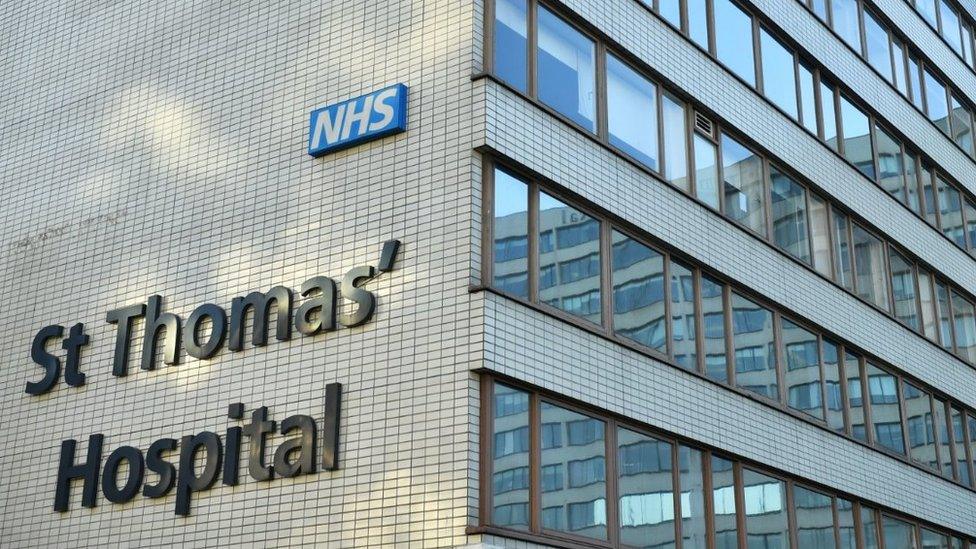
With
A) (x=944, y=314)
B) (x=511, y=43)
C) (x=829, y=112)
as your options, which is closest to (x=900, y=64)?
(x=829, y=112)

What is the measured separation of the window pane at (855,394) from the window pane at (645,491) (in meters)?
5.81

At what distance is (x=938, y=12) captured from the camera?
29594 mm

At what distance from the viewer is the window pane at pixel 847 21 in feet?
81.1

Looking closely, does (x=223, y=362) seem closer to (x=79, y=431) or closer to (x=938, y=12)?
(x=79, y=431)

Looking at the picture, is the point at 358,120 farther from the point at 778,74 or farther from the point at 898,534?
the point at 898,534

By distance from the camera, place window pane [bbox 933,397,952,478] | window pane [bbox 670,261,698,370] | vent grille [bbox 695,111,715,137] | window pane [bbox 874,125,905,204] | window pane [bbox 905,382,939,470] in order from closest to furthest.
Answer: window pane [bbox 670,261,698,370] → vent grille [bbox 695,111,715,137] → window pane [bbox 905,382,939,470] → window pane [bbox 933,397,952,478] → window pane [bbox 874,125,905,204]

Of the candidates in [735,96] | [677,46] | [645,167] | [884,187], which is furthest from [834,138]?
[645,167]

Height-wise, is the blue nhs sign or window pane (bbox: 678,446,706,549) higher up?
the blue nhs sign

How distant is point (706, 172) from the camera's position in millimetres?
19297

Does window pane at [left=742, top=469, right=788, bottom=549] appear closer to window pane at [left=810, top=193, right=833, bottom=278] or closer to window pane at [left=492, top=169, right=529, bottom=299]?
window pane at [left=810, top=193, right=833, bottom=278]

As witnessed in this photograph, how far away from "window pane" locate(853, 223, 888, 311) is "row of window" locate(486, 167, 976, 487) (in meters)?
0.03

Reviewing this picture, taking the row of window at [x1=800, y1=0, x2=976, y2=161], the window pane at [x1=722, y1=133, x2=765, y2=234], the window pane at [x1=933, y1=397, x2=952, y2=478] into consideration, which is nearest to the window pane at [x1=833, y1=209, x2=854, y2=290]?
the window pane at [x1=722, y1=133, x2=765, y2=234]

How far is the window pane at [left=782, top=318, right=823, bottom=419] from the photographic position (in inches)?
781

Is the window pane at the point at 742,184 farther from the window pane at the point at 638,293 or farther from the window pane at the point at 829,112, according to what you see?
the window pane at the point at 829,112
